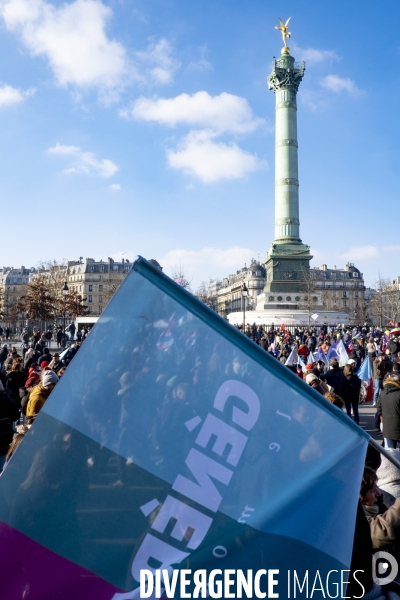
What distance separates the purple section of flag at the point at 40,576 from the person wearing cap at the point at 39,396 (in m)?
4.34

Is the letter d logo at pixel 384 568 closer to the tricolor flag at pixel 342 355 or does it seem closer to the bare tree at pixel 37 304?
the tricolor flag at pixel 342 355

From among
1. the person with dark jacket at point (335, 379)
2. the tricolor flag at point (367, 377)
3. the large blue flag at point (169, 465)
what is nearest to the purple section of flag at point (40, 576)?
the large blue flag at point (169, 465)

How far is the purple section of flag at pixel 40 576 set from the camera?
5.83ft

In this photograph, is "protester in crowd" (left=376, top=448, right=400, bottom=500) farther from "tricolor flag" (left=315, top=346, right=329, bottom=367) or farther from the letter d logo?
"tricolor flag" (left=315, top=346, right=329, bottom=367)

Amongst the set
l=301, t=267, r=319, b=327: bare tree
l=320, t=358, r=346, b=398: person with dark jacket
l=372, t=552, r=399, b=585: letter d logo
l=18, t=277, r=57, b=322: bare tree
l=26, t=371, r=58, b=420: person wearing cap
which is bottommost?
l=372, t=552, r=399, b=585: letter d logo

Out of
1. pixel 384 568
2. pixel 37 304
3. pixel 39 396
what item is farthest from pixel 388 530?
pixel 37 304

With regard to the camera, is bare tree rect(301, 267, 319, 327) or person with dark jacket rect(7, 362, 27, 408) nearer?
person with dark jacket rect(7, 362, 27, 408)

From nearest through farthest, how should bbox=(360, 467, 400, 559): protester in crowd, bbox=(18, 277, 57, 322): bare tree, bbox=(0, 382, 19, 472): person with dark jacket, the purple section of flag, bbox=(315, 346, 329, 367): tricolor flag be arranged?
1. the purple section of flag
2. bbox=(360, 467, 400, 559): protester in crowd
3. bbox=(0, 382, 19, 472): person with dark jacket
4. bbox=(315, 346, 329, 367): tricolor flag
5. bbox=(18, 277, 57, 322): bare tree

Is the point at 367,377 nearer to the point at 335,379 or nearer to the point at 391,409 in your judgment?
the point at 335,379

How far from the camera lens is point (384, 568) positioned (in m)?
2.65

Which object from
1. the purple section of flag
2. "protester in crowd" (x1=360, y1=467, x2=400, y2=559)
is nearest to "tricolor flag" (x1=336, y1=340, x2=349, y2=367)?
"protester in crowd" (x1=360, y1=467, x2=400, y2=559)

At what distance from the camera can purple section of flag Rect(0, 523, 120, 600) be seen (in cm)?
178

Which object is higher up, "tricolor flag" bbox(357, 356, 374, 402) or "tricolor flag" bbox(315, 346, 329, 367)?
"tricolor flag" bbox(315, 346, 329, 367)

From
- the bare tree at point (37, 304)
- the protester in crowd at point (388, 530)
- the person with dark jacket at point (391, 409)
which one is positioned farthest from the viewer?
the bare tree at point (37, 304)
